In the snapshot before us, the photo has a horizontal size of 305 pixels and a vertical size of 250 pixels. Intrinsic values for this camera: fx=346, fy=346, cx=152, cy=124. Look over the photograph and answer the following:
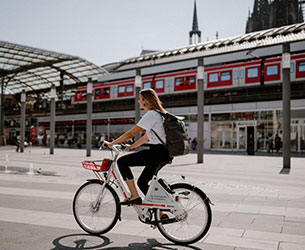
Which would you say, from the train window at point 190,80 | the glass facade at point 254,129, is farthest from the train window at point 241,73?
the train window at point 190,80

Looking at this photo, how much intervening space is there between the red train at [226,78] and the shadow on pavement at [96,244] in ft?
78.9

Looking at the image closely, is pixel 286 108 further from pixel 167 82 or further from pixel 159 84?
pixel 159 84

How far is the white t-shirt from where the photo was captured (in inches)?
158

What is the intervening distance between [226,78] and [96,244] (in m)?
26.4

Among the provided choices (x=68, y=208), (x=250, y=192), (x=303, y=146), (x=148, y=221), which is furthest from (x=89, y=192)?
(x=303, y=146)

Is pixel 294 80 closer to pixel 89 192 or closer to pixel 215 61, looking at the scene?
pixel 215 61

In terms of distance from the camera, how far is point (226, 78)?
29.0 metres

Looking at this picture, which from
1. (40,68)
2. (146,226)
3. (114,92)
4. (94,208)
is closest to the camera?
(94,208)

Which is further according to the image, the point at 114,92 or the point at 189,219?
the point at 114,92

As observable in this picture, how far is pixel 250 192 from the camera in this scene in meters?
7.96

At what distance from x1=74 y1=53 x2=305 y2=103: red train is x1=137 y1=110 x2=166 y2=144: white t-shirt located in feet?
78.2

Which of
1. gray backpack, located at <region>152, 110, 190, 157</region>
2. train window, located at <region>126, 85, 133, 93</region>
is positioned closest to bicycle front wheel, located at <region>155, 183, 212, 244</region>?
gray backpack, located at <region>152, 110, 190, 157</region>

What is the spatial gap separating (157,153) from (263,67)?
2476 cm

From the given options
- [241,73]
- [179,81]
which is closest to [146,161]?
[241,73]
